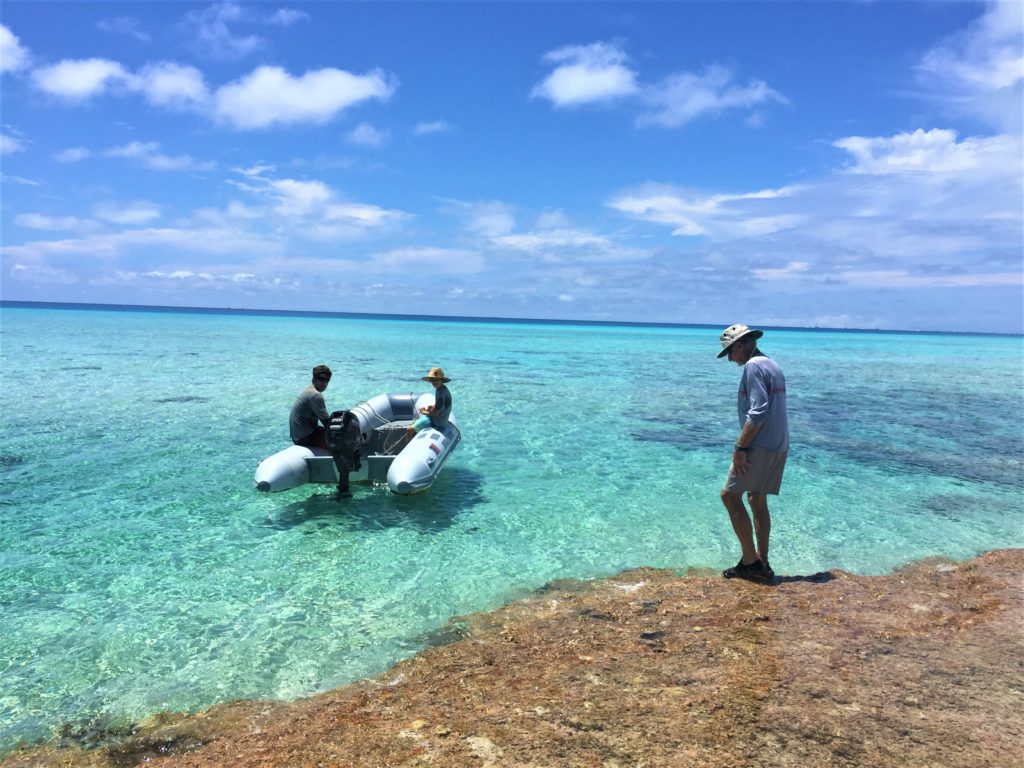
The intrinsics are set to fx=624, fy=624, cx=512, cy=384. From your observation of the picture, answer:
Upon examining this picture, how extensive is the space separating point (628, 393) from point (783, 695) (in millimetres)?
17498

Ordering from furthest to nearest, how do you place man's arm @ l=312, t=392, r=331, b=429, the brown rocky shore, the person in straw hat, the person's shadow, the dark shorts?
the person in straw hat
the dark shorts
man's arm @ l=312, t=392, r=331, b=429
the person's shadow
the brown rocky shore

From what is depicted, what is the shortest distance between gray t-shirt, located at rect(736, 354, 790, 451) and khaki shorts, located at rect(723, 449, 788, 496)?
0.24 feet

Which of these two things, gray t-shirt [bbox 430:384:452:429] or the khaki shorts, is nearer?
the khaki shorts

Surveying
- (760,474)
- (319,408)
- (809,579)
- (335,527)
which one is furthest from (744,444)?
(319,408)

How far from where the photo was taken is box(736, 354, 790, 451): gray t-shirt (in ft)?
15.6

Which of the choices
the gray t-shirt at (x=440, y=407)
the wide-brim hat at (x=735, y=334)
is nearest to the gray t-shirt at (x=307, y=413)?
the gray t-shirt at (x=440, y=407)

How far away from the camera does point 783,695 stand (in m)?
3.47

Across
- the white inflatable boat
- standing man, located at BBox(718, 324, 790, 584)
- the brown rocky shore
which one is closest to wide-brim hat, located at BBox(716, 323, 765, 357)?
standing man, located at BBox(718, 324, 790, 584)

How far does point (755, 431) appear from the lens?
15.9 ft

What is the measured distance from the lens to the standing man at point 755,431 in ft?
15.7

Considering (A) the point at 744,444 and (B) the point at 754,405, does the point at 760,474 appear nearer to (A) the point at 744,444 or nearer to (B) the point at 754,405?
(A) the point at 744,444

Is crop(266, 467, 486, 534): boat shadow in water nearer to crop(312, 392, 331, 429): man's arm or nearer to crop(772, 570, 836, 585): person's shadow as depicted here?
crop(312, 392, 331, 429): man's arm

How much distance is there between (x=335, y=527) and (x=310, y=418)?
5.55 ft

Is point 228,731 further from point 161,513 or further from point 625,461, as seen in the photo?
point 625,461
